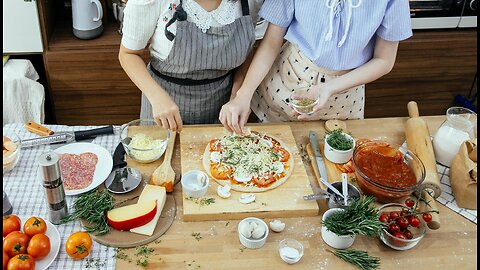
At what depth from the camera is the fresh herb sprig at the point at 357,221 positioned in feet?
4.54

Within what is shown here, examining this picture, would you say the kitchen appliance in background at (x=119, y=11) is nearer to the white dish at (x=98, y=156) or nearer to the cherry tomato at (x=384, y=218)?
the white dish at (x=98, y=156)

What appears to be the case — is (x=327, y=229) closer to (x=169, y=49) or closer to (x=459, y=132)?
(x=459, y=132)

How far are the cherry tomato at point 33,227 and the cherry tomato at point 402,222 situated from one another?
1.00 metres

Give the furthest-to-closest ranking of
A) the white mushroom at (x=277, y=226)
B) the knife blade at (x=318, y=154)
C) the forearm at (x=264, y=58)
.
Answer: the forearm at (x=264, y=58) < the knife blade at (x=318, y=154) < the white mushroom at (x=277, y=226)

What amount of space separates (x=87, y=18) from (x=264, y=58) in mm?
1146

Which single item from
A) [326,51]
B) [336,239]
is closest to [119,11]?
[326,51]

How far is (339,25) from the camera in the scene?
1.69 metres

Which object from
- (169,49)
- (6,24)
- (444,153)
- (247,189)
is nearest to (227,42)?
(169,49)

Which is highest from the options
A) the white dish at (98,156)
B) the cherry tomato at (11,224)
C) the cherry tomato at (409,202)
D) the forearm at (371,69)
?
the forearm at (371,69)

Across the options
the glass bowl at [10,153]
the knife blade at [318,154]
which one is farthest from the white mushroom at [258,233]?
the glass bowl at [10,153]

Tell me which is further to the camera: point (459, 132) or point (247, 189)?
point (459, 132)

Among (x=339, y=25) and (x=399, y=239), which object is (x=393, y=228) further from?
(x=339, y=25)

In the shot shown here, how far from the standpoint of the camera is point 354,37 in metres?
1.68

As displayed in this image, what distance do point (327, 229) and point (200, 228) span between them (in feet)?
1.21
